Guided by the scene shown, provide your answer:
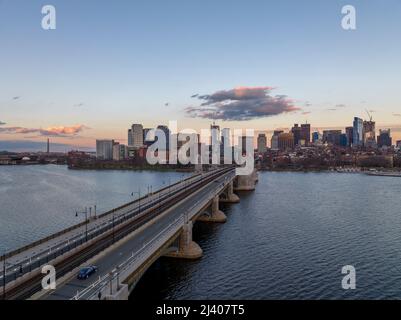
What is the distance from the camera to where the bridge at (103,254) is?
81.5 feet

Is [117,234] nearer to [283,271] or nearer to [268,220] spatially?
[283,271]

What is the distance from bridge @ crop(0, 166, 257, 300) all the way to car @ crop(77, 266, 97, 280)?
1.31ft

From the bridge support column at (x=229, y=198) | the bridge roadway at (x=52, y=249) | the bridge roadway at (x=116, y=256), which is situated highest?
the bridge roadway at (x=52, y=249)

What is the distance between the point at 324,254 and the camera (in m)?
48.4

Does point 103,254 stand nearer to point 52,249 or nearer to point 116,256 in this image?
point 116,256

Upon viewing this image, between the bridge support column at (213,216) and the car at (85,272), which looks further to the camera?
the bridge support column at (213,216)

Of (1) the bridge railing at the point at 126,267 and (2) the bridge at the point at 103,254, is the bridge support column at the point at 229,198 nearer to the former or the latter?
(2) the bridge at the point at 103,254

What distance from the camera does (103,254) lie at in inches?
1298

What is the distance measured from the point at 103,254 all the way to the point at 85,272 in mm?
5994

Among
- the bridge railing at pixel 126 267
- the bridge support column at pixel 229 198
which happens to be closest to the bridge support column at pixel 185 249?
the bridge railing at pixel 126 267

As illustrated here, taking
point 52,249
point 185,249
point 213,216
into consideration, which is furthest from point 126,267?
point 213,216

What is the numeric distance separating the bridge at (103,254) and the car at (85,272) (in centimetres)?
40

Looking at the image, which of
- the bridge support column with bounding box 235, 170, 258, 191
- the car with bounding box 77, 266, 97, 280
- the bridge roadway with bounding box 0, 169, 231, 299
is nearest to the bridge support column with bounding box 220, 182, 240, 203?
the bridge support column with bounding box 235, 170, 258, 191
